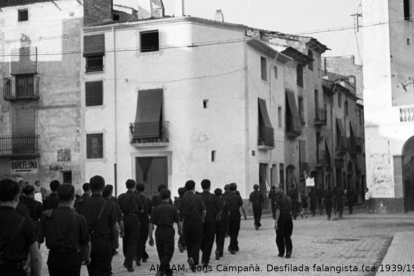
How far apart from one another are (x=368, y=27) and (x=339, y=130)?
794 inches

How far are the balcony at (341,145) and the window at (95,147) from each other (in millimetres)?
23491

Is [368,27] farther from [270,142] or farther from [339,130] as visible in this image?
[339,130]

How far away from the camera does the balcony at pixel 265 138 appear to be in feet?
116

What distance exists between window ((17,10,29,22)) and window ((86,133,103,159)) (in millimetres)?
7661

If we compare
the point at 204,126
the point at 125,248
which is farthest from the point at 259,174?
the point at 125,248

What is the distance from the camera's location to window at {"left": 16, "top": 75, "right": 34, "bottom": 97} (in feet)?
116

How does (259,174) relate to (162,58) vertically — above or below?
below

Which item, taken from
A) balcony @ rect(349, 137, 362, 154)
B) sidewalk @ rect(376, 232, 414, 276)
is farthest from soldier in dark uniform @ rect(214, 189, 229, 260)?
balcony @ rect(349, 137, 362, 154)

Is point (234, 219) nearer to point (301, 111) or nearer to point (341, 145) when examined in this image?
point (301, 111)

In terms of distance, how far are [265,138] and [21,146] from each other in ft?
43.9

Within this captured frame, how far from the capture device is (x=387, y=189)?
32.0m

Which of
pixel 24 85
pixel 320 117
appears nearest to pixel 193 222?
pixel 24 85

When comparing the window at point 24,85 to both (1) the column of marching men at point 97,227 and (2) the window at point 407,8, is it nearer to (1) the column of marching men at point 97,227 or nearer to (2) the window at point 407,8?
(2) the window at point 407,8

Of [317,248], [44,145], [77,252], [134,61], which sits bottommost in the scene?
[317,248]
